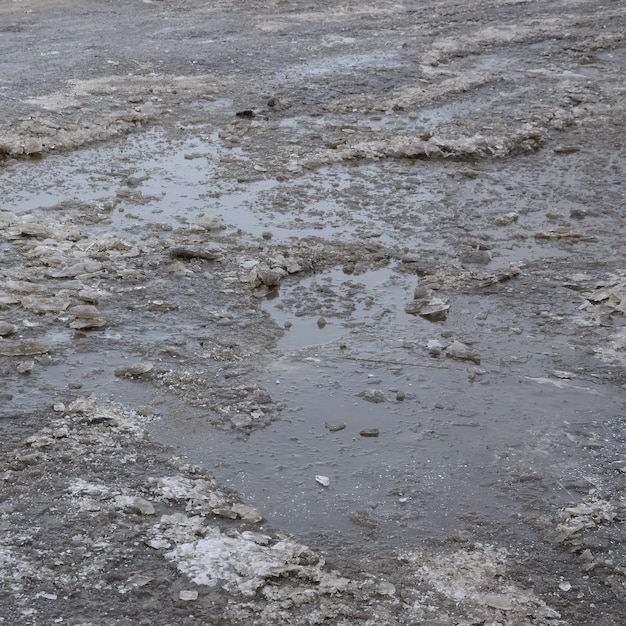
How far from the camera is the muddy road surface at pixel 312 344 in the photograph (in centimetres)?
345

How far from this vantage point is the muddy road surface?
345 cm

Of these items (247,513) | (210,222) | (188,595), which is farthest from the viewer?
(210,222)

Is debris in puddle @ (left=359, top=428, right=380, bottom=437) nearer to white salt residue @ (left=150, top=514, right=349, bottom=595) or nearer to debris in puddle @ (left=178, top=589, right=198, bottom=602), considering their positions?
white salt residue @ (left=150, top=514, right=349, bottom=595)

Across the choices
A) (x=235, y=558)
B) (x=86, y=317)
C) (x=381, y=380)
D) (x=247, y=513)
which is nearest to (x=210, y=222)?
(x=86, y=317)

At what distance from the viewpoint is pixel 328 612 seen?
3242 millimetres

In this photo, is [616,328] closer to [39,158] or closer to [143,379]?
[143,379]

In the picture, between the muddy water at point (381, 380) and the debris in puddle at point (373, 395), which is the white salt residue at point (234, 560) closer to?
the muddy water at point (381, 380)

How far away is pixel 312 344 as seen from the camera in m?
5.11

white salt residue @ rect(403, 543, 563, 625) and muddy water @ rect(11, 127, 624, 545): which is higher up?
muddy water @ rect(11, 127, 624, 545)

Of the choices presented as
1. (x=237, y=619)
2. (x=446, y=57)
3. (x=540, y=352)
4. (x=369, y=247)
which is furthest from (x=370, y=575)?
(x=446, y=57)

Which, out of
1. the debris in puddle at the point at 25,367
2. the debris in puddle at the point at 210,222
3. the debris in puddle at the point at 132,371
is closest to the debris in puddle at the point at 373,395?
the debris in puddle at the point at 132,371

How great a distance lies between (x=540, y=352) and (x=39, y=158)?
4.83 m

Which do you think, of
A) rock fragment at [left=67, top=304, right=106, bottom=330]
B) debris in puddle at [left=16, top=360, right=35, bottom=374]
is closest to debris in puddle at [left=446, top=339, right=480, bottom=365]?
rock fragment at [left=67, top=304, right=106, bottom=330]

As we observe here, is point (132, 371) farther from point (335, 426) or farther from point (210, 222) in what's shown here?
point (210, 222)
